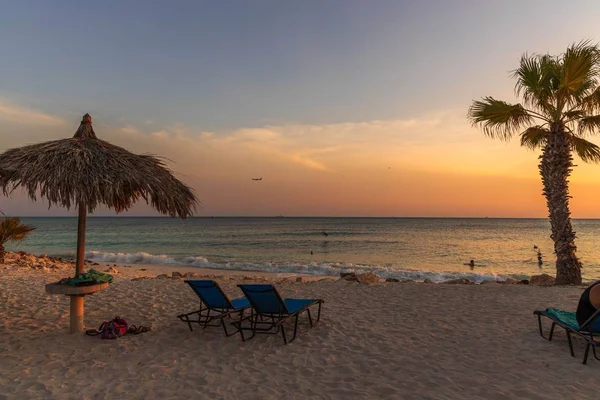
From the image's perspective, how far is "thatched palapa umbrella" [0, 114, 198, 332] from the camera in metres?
5.03

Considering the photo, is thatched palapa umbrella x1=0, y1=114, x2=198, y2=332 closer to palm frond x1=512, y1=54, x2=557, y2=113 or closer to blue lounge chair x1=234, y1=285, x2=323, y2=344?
blue lounge chair x1=234, y1=285, x2=323, y2=344

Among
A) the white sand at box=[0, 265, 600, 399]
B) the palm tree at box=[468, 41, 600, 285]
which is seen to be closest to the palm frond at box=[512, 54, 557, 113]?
the palm tree at box=[468, 41, 600, 285]

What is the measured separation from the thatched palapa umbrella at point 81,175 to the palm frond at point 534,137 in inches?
410

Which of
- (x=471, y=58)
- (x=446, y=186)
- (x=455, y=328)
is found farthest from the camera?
(x=446, y=186)

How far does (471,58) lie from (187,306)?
12.8 metres

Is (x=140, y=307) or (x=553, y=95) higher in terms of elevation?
(x=553, y=95)

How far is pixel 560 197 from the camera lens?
10.5 metres

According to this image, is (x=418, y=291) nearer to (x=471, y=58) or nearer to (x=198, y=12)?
(x=471, y=58)

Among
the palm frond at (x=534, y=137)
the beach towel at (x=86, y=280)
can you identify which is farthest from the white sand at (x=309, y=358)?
the palm frond at (x=534, y=137)

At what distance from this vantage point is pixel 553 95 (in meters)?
10.1

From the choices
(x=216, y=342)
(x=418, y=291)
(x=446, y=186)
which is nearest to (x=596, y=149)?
(x=418, y=291)

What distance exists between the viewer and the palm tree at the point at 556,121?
9.88 meters

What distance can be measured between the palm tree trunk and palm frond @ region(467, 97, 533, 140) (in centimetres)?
94

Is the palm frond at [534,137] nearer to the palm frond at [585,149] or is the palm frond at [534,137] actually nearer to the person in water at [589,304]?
the palm frond at [585,149]
